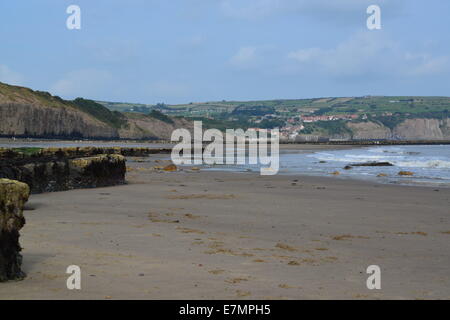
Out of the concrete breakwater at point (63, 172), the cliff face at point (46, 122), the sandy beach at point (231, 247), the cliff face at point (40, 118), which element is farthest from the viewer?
the cliff face at point (40, 118)

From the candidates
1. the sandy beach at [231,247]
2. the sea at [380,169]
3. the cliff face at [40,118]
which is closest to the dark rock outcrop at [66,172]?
the sandy beach at [231,247]

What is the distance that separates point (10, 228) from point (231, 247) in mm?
3621

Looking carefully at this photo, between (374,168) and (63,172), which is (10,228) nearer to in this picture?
(63,172)

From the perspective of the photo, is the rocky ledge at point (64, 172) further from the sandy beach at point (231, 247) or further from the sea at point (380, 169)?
the sea at point (380, 169)

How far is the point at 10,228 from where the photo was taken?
6.27 m

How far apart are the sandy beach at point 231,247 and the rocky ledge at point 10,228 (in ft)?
0.60

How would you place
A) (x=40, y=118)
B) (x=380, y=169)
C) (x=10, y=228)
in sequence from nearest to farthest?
(x=10, y=228) → (x=380, y=169) → (x=40, y=118)

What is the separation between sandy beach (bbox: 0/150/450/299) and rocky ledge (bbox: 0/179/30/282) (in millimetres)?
182

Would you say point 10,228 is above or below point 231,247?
above

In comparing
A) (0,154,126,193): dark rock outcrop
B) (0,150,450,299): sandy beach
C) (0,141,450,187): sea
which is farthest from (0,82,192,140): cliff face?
(0,150,450,299): sandy beach

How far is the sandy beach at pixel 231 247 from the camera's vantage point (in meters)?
6.12

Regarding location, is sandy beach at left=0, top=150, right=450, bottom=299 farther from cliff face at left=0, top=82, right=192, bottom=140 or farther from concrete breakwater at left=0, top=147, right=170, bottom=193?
cliff face at left=0, top=82, right=192, bottom=140

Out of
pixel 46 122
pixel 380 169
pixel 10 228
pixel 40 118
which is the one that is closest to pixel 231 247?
pixel 10 228
